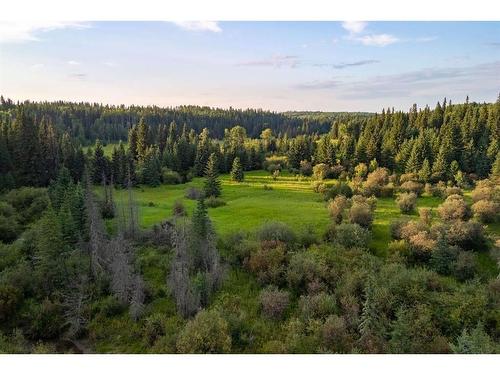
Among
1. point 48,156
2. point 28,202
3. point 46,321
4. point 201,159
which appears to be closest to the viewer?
point 46,321

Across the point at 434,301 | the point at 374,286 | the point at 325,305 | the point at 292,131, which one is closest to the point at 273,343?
the point at 325,305

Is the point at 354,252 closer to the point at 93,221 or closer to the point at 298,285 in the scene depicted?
the point at 298,285

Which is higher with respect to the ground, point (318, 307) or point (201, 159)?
point (201, 159)

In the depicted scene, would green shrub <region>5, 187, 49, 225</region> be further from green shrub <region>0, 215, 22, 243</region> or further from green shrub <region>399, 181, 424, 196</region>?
green shrub <region>399, 181, 424, 196</region>

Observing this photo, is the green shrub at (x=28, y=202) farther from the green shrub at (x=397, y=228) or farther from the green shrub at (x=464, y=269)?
the green shrub at (x=464, y=269)

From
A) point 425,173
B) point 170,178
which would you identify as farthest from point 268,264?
point 170,178

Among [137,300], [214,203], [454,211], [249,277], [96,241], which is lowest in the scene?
[137,300]

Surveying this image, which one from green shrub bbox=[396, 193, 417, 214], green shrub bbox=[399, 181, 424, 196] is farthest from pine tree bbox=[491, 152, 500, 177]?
green shrub bbox=[396, 193, 417, 214]

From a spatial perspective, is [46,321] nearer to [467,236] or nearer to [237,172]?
[467,236]

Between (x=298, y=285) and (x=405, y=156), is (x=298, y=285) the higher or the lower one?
the lower one
